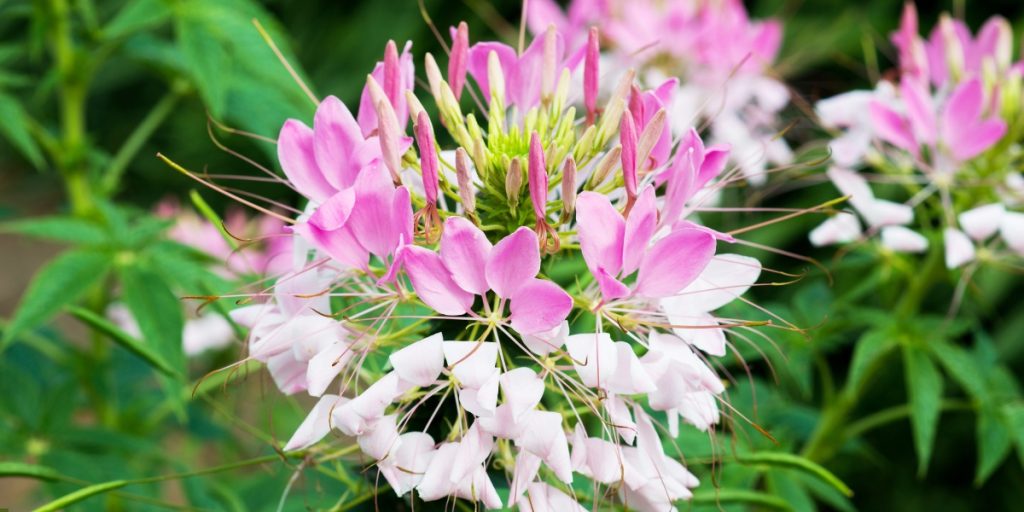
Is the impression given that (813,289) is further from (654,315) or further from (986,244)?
(654,315)

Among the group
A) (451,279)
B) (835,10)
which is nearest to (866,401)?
(835,10)

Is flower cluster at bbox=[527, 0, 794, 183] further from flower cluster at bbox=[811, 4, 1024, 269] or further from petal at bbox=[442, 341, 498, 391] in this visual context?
petal at bbox=[442, 341, 498, 391]

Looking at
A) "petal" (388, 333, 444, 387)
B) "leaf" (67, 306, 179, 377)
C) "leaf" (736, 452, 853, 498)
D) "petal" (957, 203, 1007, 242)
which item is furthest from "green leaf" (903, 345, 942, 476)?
"leaf" (67, 306, 179, 377)

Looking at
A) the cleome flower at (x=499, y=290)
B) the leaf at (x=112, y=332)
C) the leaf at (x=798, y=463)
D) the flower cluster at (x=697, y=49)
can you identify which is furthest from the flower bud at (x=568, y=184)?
the flower cluster at (x=697, y=49)

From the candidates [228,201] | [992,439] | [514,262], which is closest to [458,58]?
[514,262]

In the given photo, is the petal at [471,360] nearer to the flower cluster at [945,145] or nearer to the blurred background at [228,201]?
the blurred background at [228,201]

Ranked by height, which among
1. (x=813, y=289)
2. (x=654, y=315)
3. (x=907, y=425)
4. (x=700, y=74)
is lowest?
(x=907, y=425)
